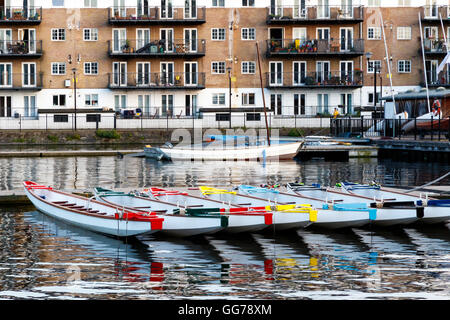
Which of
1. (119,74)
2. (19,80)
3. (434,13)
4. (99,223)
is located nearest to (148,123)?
(119,74)

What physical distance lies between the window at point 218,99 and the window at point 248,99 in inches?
74.9

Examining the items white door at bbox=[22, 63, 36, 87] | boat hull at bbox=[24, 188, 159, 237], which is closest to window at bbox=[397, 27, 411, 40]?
white door at bbox=[22, 63, 36, 87]

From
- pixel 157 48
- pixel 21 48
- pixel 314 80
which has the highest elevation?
pixel 21 48

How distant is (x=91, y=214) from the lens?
1827 centimetres

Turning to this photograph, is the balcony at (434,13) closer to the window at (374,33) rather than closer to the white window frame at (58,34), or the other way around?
the window at (374,33)

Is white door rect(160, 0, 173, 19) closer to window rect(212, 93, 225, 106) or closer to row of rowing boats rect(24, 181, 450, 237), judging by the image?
window rect(212, 93, 225, 106)

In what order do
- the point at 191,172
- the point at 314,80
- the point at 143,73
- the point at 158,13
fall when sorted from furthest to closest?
the point at 314,80
the point at 143,73
the point at 158,13
the point at 191,172

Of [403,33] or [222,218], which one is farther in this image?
[403,33]

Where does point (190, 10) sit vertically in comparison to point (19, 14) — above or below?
above

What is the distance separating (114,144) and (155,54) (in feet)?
39.8

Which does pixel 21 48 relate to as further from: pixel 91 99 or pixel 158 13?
pixel 158 13

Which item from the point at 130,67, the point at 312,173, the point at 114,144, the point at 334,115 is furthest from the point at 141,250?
the point at 130,67

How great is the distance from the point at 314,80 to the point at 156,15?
50.0 ft
